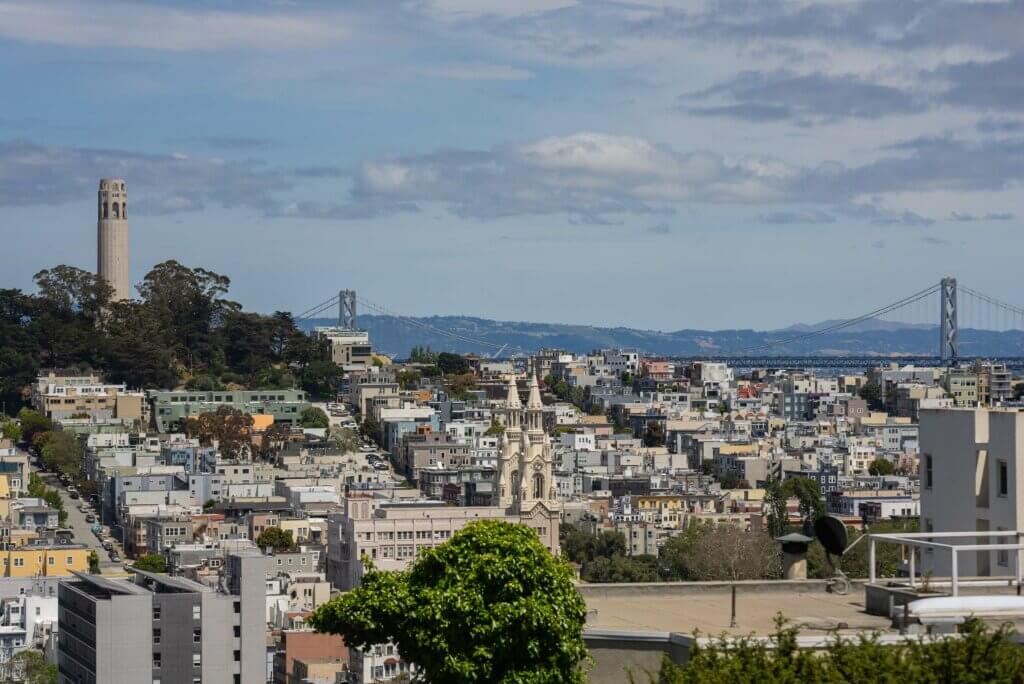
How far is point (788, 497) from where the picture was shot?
67125 mm

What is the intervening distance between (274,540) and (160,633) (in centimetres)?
1809

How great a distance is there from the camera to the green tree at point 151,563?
51062mm

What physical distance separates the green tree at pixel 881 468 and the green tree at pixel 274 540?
26.9 metres

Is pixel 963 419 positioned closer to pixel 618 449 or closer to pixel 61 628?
pixel 61 628

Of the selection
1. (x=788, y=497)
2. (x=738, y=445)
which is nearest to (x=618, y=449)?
(x=738, y=445)

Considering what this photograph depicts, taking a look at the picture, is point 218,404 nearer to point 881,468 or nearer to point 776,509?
point 776,509

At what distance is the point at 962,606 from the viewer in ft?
23.1

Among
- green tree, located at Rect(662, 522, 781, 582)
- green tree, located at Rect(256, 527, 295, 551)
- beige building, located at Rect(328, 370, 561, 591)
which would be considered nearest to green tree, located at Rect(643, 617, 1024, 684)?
green tree, located at Rect(662, 522, 781, 582)

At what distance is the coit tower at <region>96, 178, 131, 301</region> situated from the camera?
80.9m

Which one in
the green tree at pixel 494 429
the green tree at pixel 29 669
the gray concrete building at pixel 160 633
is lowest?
the green tree at pixel 29 669

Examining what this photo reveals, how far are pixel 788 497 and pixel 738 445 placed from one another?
15.4m

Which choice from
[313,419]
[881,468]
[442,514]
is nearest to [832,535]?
[442,514]

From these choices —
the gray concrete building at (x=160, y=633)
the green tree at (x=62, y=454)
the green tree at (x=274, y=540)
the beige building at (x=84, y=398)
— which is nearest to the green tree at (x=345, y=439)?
the beige building at (x=84, y=398)

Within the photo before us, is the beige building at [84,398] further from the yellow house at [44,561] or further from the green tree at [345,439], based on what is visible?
the yellow house at [44,561]
